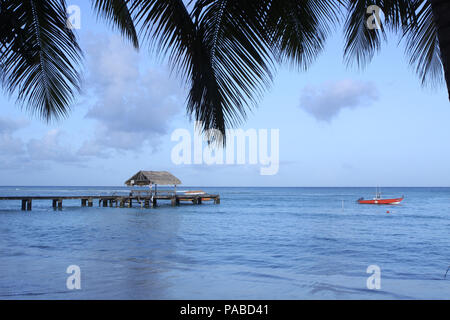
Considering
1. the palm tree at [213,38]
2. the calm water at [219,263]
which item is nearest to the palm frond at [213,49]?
the palm tree at [213,38]

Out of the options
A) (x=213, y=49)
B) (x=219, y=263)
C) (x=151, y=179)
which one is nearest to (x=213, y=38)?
(x=213, y=49)

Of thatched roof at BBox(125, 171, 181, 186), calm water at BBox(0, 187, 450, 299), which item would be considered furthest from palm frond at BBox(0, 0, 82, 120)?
thatched roof at BBox(125, 171, 181, 186)

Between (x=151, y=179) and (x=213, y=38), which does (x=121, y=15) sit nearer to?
(x=213, y=38)

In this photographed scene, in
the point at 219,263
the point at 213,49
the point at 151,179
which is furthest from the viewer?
the point at 151,179

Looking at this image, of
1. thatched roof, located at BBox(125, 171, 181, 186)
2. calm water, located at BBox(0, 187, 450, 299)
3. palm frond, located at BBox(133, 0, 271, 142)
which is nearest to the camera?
palm frond, located at BBox(133, 0, 271, 142)

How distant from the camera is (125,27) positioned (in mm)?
4184

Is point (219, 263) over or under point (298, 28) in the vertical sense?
under

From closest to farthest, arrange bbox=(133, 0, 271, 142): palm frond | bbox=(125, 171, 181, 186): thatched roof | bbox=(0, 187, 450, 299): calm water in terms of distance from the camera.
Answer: bbox=(133, 0, 271, 142): palm frond, bbox=(0, 187, 450, 299): calm water, bbox=(125, 171, 181, 186): thatched roof

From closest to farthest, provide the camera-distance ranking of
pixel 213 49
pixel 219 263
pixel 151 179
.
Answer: pixel 213 49
pixel 219 263
pixel 151 179

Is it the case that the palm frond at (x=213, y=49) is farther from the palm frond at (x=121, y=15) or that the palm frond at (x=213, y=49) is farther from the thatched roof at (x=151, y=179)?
the thatched roof at (x=151, y=179)

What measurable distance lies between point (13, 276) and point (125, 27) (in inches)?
298

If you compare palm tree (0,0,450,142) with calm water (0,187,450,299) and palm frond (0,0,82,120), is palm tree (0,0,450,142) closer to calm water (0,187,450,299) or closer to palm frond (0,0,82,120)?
palm frond (0,0,82,120)
